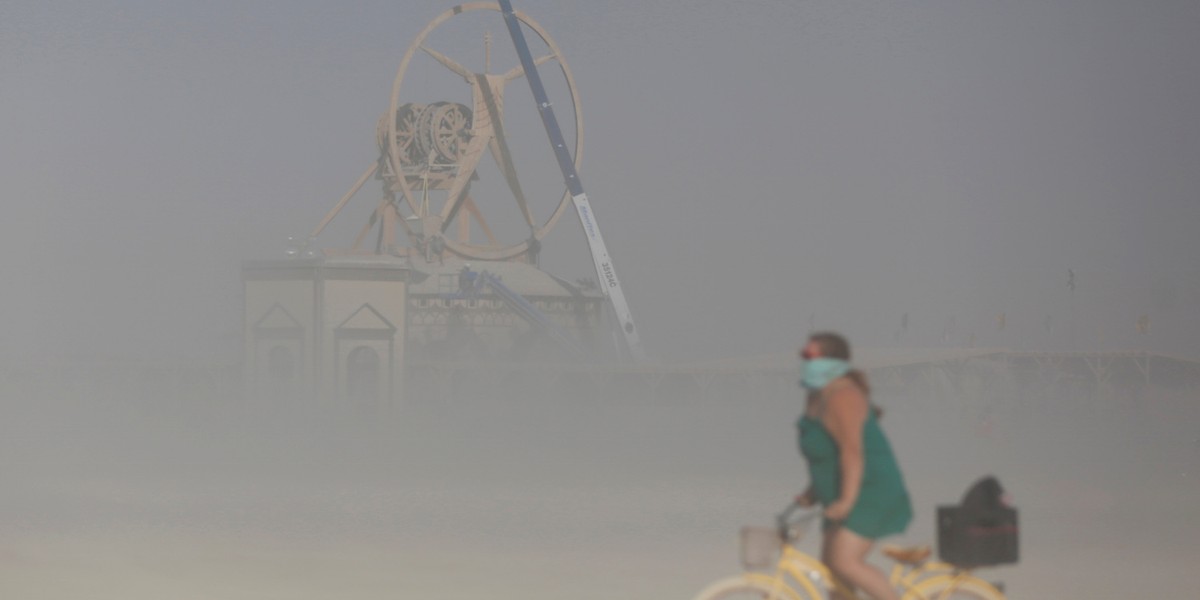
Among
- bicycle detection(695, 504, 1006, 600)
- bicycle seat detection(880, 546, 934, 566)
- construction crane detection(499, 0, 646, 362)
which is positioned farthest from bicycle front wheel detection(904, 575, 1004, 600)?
construction crane detection(499, 0, 646, 362)

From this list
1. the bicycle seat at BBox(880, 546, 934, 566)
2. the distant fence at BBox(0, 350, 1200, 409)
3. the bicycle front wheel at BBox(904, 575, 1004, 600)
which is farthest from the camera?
the distant fence at BBox(0, 350, 1200, 409)

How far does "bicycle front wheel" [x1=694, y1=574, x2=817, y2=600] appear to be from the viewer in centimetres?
464

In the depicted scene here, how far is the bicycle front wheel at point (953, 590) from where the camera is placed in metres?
4.69

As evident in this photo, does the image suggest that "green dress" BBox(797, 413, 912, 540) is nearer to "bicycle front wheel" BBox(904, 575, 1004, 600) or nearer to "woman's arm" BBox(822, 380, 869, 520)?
"woman's arm" BBox(822, 380, 869, 520)

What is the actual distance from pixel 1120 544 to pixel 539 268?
138 ft

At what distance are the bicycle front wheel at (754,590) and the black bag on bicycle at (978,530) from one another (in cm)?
43

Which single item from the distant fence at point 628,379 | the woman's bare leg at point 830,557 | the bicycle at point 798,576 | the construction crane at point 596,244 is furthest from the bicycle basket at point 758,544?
the construction crane at point 596,244

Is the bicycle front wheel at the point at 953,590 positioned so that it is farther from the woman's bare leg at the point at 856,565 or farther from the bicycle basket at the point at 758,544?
the bicycle basket at the point at 758,544

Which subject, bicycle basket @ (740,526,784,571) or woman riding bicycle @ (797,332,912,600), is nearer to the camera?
woman riding bicycle @ (797,332,912,600)

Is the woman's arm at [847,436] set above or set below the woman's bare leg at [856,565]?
above

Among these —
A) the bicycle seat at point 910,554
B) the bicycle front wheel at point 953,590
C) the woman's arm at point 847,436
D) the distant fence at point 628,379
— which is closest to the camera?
the woman's arm at point 847,436

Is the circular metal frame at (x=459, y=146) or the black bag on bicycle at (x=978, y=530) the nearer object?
the black bag on bicycle at (x=978, y=530)

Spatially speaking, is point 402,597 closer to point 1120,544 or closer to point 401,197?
point 1120,544

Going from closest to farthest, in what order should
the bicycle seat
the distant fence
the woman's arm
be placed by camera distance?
the woman's arm < the bicycle seat < the distant fence
